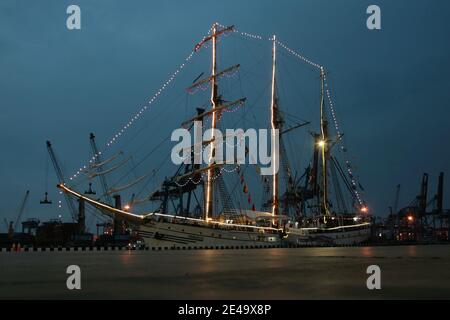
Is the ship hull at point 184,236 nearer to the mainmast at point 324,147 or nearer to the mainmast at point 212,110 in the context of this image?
the mainmast at point 212,110

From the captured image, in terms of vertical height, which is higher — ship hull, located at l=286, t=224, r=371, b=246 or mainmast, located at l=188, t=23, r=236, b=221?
mainmast, located at l=188, t=23, r=236, b=221

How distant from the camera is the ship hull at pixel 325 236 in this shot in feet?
292

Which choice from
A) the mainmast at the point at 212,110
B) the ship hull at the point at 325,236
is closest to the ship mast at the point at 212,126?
the mainmast at the point at 212,110

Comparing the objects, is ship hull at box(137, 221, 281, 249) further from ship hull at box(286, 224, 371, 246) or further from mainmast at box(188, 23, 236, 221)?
ship hull at box(286, 224, 371, 246)

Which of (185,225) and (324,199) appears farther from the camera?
(324,199)

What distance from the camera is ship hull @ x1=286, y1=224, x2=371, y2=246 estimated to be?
292ft

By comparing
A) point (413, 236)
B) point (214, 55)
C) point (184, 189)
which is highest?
point (214, 55)

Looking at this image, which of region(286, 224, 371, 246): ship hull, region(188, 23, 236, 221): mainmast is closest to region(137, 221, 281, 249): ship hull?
region(188, 23, 236, 221): mainmast

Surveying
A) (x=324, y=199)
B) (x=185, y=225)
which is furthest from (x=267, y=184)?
(x=185, y=225)

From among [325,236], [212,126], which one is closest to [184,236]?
[212,126]
